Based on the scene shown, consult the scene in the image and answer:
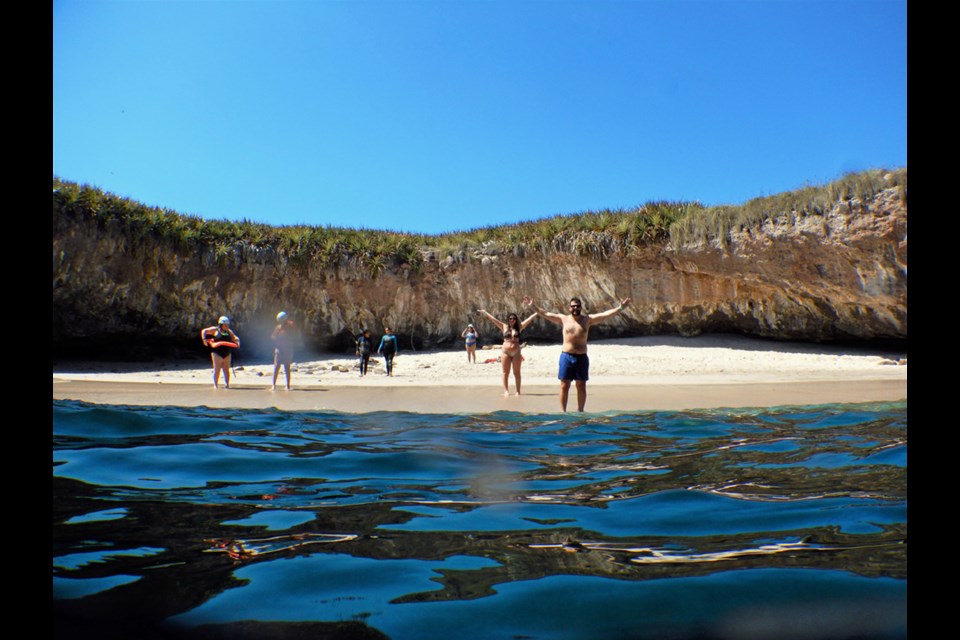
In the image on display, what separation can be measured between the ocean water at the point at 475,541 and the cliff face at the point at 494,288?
48.2ft

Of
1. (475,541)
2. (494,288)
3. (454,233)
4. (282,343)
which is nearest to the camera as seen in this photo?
(475,541)

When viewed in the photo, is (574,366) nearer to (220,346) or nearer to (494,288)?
(220,346)

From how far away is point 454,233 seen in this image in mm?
26031

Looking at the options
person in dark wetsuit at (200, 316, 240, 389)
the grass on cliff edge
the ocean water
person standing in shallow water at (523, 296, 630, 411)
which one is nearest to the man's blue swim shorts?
person standing in shallow water at (523, 296, 630, 411)

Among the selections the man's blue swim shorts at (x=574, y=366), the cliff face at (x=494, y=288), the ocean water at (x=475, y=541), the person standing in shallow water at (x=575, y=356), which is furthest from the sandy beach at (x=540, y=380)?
the ocean water at (x=475, y=541)

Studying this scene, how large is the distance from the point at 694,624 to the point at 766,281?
19.5 m

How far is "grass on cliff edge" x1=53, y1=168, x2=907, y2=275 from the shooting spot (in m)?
18.5

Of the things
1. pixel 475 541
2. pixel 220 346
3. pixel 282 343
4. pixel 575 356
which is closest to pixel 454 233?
pixel 282 343

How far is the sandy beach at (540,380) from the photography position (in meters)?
9.97

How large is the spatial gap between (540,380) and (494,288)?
7.72m

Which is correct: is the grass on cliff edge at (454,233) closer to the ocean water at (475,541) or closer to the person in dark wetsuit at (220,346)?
the person in dark wetsuit at (220,346)

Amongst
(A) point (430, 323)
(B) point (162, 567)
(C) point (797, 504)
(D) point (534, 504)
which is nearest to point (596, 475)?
(D) point (534, 504)

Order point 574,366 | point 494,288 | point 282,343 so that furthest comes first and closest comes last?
point 494,288
point 282,343
point 574,366
